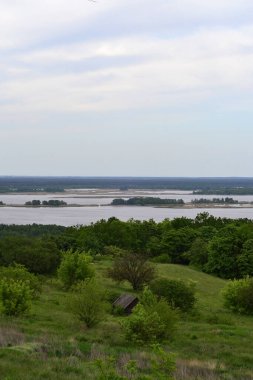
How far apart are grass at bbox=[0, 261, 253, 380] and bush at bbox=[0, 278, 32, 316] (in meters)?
0.66

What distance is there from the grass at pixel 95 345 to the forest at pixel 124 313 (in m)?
0.05

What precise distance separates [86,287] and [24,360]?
9.71 metres

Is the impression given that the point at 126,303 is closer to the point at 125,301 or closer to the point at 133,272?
the point at 125,301

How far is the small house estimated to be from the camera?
3412 cm

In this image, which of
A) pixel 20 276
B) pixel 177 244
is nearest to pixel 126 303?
pixel 20 276

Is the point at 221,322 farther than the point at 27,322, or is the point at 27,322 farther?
the point at 221,322

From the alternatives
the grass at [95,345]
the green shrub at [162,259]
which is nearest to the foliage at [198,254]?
the green shrub at [162,259]

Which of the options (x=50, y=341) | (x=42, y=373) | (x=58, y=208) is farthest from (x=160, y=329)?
(x=58, y=208)

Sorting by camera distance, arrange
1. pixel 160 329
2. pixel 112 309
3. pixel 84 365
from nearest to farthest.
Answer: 1. pixel 84 365
2. pixel 160 329
3. pixel 112 309

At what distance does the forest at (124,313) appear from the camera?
18.0m

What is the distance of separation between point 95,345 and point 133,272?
20581mm

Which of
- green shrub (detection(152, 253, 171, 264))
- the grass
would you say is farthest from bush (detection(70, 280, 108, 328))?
green shrub (detection(152, 253, 171, 264))

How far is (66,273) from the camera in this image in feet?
134

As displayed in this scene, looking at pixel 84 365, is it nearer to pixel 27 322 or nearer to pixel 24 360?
pixel 24 360
